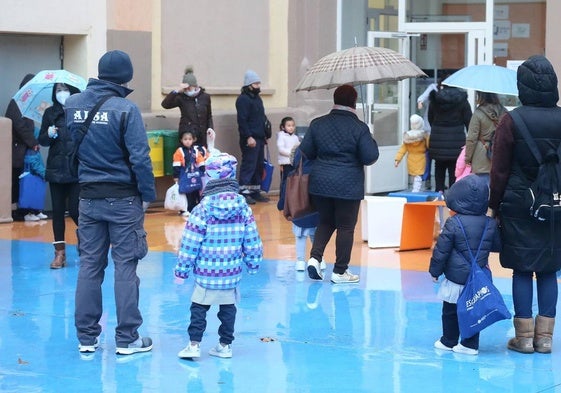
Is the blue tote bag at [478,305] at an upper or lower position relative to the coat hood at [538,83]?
lower

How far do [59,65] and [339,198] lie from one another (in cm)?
669

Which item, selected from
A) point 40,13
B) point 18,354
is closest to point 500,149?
point 18,354

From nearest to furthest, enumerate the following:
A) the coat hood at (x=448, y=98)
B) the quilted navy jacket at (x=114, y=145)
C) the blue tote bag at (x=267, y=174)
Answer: the quilted navy jacket at (x=114, y=145), the coat hood at (x=448, y=98), the blue tote bag at (x=267, y=174)

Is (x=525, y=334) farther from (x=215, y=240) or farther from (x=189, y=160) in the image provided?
(x=189, y=160)

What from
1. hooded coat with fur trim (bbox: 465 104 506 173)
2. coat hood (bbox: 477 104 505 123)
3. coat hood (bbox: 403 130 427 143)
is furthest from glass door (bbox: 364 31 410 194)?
coat hood (bbox: 477 104 505 123)

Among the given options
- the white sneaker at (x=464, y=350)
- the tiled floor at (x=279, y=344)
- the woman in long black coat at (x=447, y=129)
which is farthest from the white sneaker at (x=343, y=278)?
the woman in long black coat at (x=447, y=129)

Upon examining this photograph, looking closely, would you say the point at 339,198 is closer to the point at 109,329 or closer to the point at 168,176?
the point at 109,329

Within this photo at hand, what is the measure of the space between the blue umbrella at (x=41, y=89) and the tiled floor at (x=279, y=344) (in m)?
1.55

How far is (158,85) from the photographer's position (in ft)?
53.8

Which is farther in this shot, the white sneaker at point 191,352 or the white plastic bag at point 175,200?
the white plastic bag at point 175,200

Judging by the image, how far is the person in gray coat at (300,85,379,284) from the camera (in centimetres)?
991

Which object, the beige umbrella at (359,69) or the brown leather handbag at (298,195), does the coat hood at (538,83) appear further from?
the brown leather handbag at (298,195)

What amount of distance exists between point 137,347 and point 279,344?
1006 mm

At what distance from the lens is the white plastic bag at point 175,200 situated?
48.9 ft
